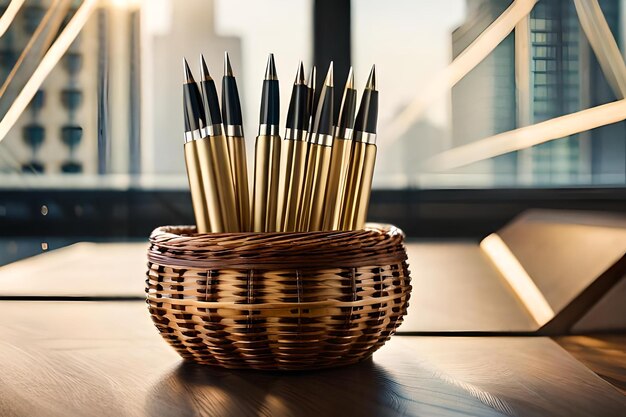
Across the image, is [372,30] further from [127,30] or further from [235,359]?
[235,359]

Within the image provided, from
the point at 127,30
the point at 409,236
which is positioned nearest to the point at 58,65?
the point at 127,30

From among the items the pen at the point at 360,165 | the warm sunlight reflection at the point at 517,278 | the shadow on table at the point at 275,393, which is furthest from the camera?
the warm sunlight reflection at the point at 517,278

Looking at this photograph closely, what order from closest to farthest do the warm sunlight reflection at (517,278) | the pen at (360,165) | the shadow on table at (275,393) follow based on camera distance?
1. the shadow on table at (275,393)
2. the pen at (360,165)
3. the warm sunlight reflection at (517,278)

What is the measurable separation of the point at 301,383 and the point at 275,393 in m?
0.02

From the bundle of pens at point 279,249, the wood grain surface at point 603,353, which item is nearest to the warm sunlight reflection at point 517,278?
the wood grain surface at point 603,353

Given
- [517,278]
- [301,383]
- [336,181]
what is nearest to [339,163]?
[336,181]

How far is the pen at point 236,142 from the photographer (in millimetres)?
428

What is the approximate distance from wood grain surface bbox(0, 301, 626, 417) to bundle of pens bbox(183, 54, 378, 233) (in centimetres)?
10

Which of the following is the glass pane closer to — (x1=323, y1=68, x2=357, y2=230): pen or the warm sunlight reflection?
the warm sunlight reflection

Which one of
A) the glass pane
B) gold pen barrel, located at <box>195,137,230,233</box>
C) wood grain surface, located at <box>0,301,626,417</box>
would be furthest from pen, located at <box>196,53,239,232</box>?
the glass pane

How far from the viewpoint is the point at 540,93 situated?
24.6 inches

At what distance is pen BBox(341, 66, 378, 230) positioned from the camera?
0.44 m

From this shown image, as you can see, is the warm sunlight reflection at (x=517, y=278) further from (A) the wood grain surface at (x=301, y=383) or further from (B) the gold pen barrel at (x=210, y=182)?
(B) the gold pen barrel at (x=210, y=182)

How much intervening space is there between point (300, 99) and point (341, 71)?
0.22 meters
